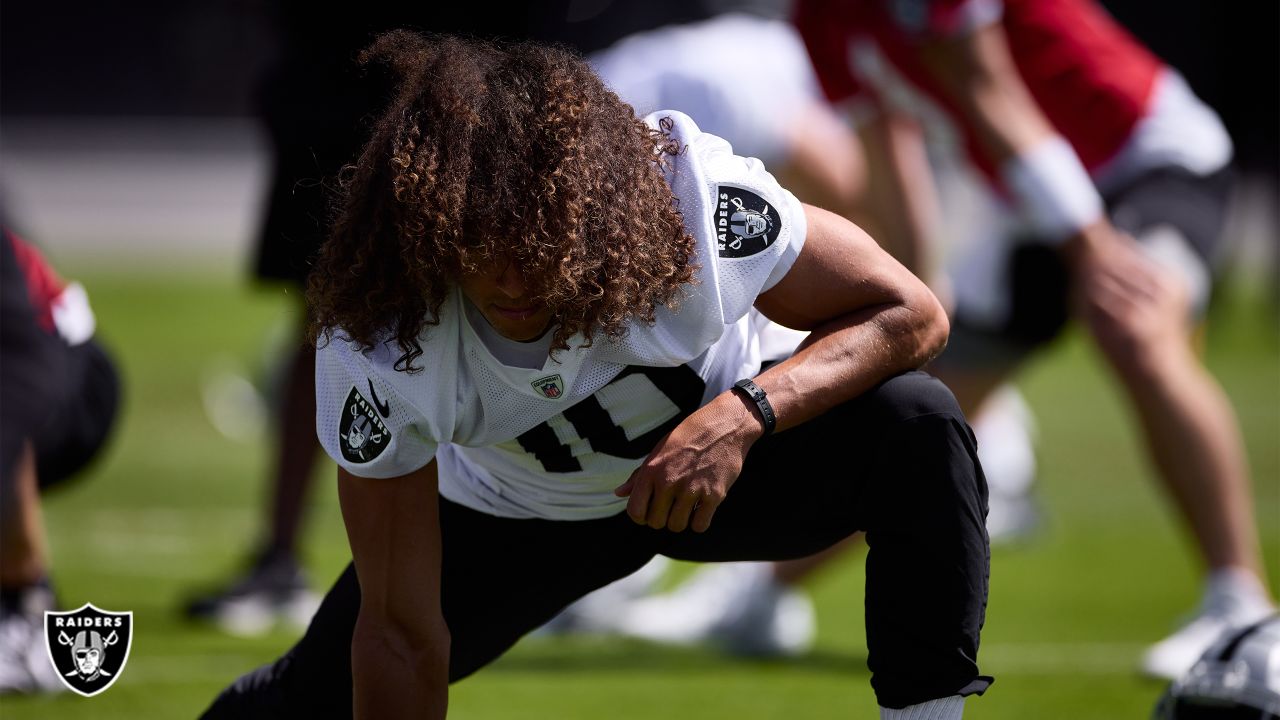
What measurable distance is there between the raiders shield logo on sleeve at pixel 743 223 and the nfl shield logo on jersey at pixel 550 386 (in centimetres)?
35

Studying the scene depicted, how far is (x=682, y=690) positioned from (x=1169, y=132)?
2.21 meters

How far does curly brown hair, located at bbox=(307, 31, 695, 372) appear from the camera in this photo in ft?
8.64

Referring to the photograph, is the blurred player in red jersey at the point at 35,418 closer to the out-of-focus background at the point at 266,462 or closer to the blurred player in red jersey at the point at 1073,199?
the out-of-focus background at the point at 266,462

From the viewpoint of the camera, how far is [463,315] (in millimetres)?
2852

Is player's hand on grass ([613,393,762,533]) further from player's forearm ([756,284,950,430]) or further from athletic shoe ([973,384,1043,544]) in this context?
athletic shoe ([973,384,1043,544])

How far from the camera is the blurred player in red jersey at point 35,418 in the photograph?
4070mm

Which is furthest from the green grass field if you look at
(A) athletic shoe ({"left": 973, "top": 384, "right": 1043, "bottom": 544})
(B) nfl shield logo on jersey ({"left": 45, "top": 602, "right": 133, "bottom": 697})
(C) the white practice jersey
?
(C) the white practice jersey

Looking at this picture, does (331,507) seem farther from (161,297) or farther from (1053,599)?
(161,297)

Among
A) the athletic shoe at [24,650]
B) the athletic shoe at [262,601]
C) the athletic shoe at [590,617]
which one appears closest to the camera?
the athletic shoe at [24,650]

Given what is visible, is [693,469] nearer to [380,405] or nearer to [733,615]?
[380,405]

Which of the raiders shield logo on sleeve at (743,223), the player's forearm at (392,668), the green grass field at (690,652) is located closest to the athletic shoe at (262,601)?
the green grass field at (690,652)

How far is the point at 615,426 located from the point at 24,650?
6.80 feet

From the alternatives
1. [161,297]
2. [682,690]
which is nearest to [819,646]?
[682,690]

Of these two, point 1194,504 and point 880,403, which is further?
point 1194,504
